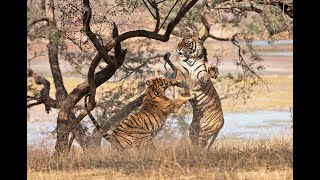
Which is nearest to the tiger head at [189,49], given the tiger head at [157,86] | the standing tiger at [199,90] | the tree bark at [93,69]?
the standing tiger at [199,90]

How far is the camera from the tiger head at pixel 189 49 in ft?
27.4

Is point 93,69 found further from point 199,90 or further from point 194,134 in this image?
point 194,134

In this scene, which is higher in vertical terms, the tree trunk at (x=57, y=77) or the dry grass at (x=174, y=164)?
the tree trunk at (x=57, y=77)

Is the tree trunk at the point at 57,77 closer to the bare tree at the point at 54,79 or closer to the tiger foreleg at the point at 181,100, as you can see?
the bare tree at the point at 54,79

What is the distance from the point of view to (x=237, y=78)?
11.7 metres

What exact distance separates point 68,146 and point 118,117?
258cm

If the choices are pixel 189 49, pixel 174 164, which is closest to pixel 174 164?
pixel 174 164

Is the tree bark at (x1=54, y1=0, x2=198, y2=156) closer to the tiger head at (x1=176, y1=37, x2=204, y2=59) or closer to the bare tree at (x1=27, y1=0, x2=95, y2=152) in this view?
the tiger head at (x1=176, y1=37, x2=204, y2=59)

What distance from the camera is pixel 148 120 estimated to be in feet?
25.5

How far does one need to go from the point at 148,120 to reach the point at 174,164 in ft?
6.55

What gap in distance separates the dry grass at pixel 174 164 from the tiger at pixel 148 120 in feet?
2.91

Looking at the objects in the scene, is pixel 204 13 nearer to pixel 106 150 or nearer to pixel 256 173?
pixel 106 150

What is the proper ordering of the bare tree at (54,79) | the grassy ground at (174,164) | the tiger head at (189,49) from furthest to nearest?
the bare tree at (54,79)
the tiger head at (189,49)
the grassy ground at (174,164)
